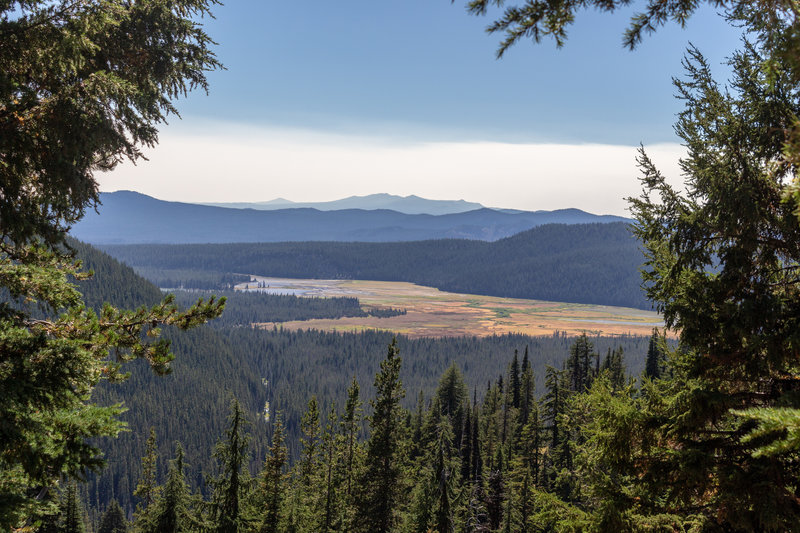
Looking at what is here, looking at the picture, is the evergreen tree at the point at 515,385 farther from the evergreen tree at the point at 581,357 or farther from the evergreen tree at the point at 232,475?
the evergreen tree at the point at 232,475

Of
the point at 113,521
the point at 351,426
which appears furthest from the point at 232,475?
the point at 113,521

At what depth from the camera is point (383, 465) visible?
23.7 m

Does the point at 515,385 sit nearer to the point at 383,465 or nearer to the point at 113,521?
the point at 383,465

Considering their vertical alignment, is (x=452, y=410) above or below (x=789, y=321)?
below

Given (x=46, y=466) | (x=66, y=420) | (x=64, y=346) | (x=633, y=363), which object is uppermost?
(x=64, y=346)

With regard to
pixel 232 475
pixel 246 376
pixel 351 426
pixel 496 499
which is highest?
pixel 351 426

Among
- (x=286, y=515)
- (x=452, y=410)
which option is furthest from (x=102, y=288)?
(x=286, y=515)

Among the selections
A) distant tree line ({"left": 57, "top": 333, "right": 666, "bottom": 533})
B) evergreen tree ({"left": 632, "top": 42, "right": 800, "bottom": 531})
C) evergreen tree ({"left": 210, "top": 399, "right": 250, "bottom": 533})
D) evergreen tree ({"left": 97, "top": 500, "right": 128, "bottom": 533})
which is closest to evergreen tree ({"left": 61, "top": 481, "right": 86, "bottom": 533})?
distant tree line ({"left": 57, "top": 333, "right": 666, "bottom": 533})

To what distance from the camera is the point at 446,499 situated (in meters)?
20.8

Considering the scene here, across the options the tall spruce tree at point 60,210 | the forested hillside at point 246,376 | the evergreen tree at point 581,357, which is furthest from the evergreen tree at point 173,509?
the forested hillside at point 246,376

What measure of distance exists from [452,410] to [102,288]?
16720 centimetres

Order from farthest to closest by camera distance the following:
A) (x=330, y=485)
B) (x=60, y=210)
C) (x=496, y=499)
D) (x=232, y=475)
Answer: (x=496, y=499), (x=330, y=485), (x=232, y=475), (x=60, y=210)

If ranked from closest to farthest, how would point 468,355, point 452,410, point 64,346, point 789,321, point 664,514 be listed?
point 64,346 → point 789,321 → point 664,514 → point 452,410 → point 468,355

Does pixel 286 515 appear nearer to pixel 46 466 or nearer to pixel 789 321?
pixel 46 466
